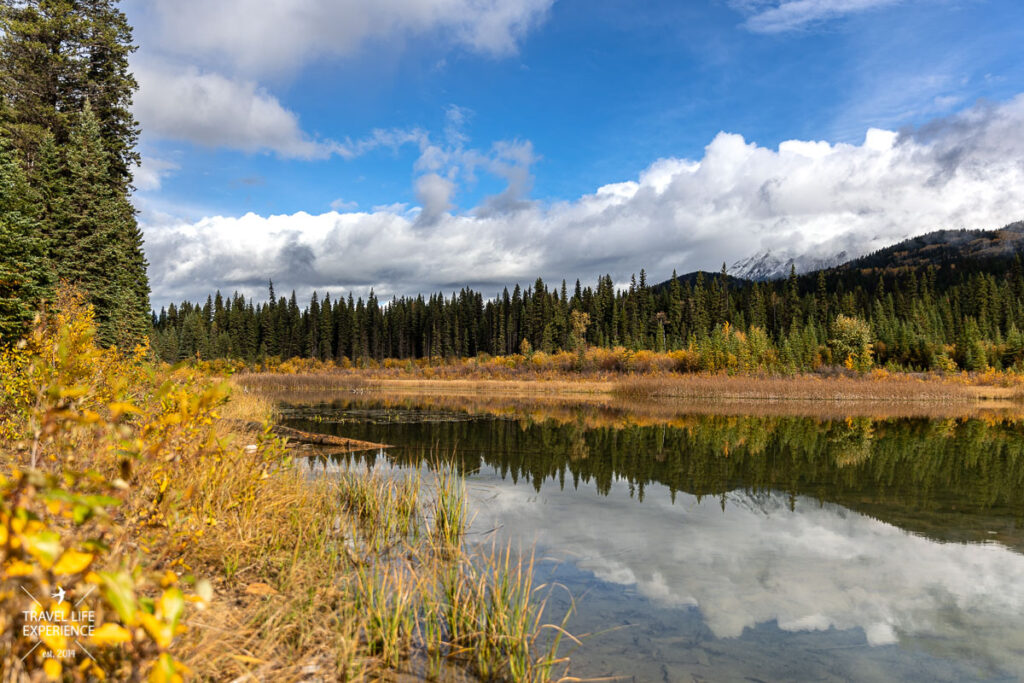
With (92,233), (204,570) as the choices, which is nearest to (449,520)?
(204,570)

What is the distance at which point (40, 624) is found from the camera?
241cm

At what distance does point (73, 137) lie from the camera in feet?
80.5

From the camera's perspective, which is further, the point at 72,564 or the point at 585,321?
the point at 585,321

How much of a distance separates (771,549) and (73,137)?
30.6 metres

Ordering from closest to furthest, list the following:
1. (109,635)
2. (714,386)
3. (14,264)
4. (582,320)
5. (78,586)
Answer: (109,635)
(78,586)
(14,264)
(714,386)
(582,320)

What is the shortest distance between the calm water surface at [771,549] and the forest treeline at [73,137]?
1586cm

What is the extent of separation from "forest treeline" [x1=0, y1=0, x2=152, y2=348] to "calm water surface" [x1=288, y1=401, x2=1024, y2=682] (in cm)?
1586

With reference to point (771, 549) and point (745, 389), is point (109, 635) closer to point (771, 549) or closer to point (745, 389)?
point (771, 549)

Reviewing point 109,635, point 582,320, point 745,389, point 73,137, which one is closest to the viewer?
point 109,635

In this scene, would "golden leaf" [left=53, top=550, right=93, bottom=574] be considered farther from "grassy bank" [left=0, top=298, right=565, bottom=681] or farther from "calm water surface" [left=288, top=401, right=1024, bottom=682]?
"calm water surface" [left=288, top=401, right=1024, bottom=682]

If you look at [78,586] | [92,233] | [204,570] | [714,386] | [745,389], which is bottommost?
A: [745,389]

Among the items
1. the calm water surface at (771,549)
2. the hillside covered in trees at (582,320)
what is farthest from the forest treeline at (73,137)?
the hillside covered in trees at (582,320)

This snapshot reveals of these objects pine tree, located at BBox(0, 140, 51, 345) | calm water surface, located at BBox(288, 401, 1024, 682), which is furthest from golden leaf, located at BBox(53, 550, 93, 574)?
pine tree, located at BBox(0, 140, 51, 345)

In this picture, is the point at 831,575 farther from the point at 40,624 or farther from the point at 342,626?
the point at 40,624
